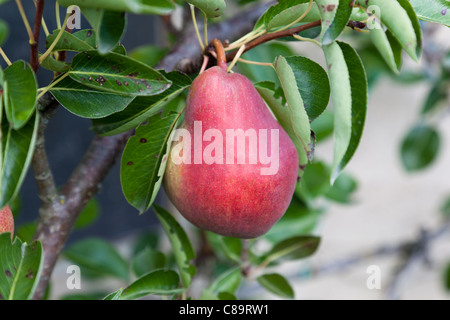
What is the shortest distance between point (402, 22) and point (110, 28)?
16 centimetres

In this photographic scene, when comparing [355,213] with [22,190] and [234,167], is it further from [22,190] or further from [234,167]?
[234,167]

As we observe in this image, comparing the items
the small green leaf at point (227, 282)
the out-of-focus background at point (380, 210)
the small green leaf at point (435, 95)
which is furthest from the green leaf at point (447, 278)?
the small green leaf at point (227, 282)

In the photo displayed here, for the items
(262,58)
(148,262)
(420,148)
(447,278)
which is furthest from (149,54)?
(447,278)

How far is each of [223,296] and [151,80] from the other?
210 millimetres

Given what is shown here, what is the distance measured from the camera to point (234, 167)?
322 mm

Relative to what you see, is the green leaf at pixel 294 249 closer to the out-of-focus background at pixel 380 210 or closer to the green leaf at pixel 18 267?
the green leaf at pixel 18 267

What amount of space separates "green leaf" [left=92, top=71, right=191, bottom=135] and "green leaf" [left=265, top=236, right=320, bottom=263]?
0.21 m

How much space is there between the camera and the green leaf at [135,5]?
24 cm

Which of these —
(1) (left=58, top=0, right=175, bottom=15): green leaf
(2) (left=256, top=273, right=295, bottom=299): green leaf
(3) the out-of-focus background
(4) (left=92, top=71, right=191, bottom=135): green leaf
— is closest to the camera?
(1) (left=58, top=0, right=175, bottom=15): green leaf

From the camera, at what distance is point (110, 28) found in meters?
0.27

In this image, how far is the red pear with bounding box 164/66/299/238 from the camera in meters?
0.32

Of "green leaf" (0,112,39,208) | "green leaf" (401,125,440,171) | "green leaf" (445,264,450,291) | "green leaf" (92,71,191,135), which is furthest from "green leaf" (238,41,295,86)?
"green leaf" (445,264,450,291)

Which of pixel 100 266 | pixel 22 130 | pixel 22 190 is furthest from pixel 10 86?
pixel 22 190

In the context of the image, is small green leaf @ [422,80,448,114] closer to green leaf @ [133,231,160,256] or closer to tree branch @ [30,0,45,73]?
green leaf @ [133,231,160,256]
